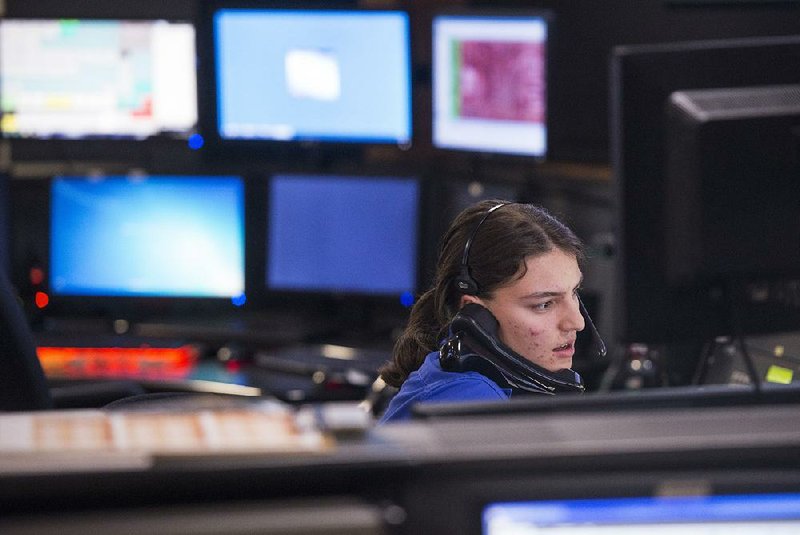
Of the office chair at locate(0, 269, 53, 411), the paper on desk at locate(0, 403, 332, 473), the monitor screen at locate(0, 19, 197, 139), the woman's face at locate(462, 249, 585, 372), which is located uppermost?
the monitor screen at locate(0, 19, 197, 139)

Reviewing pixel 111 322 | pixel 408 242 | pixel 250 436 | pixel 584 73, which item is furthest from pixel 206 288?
pixel 250 436

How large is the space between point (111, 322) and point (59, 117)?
0.67 metres

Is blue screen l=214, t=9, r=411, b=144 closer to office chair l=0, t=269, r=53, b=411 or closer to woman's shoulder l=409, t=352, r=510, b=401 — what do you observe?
office chair l=0, t=269, r=53, b=411

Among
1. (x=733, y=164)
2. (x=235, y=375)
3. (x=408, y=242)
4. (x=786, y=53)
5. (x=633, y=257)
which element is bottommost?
(x=235, y=375)

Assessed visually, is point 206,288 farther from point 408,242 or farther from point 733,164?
point 733,164

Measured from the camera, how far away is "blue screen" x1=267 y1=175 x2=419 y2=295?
3.48 metres

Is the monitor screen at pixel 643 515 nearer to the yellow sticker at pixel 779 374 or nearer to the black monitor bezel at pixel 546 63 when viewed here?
the yellow sticker at pixel 779 374

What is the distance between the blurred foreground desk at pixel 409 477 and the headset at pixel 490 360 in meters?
0.91

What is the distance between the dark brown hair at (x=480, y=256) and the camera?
1.73 m

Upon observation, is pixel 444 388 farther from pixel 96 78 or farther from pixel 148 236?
pixel 96 78

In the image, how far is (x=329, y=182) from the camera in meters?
3.54

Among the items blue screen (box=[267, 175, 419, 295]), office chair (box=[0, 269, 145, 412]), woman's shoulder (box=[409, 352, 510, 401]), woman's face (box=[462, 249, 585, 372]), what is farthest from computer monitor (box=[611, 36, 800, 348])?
blue screen (box=[267, 175, 419, 295])

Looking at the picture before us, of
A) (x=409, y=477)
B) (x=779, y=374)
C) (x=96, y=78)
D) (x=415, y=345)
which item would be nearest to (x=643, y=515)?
(x=409, y=477)

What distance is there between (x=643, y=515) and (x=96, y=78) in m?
3.33
